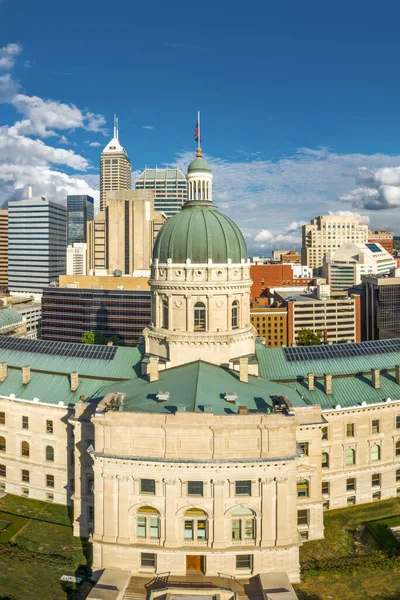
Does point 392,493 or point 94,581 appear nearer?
point 94,581

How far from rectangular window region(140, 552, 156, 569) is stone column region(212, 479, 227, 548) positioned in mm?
6716

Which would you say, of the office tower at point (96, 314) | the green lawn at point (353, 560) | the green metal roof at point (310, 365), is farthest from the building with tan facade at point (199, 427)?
the office tower at point (96, 314)

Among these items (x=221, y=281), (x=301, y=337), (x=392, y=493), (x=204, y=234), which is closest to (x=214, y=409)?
(x=221, y=281)

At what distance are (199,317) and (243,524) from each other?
88.5ft

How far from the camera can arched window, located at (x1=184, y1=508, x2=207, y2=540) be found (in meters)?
53.0

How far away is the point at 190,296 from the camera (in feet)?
229

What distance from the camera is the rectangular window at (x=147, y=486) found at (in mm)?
53406

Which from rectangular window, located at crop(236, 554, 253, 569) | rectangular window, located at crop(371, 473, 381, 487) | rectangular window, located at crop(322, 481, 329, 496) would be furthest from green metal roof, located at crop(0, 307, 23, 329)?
rectangular window, located at crop(371, 473, 381, 487)

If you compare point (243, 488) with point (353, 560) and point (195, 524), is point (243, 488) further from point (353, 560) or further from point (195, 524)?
point (353, 560)

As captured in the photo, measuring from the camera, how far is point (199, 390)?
2357 inches

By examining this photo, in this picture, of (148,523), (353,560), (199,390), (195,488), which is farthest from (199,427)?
(353,560)

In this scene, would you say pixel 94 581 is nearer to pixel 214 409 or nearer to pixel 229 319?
pixel 214 409

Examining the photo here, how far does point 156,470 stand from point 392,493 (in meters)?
36.3

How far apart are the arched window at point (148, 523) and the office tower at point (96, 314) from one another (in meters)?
119
